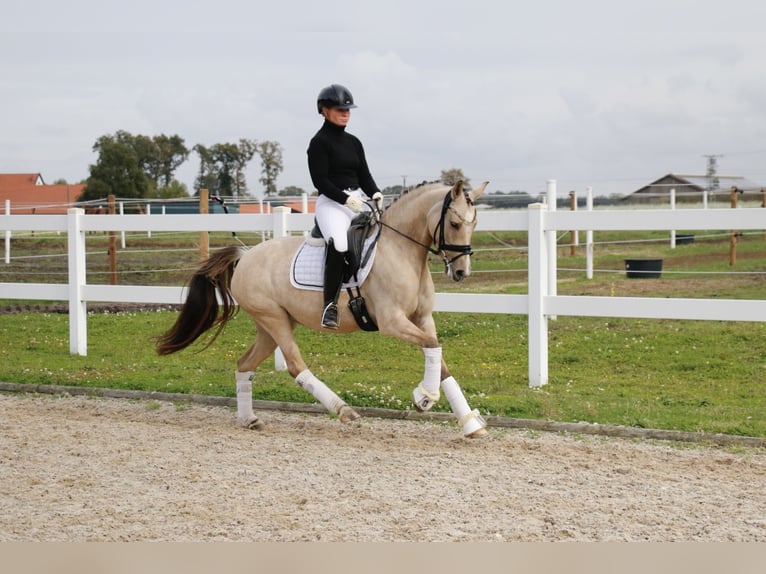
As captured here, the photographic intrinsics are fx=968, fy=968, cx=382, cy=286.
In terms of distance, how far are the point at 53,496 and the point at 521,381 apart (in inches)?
214

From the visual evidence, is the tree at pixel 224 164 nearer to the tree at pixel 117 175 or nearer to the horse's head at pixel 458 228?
the tree at pixel 117 175

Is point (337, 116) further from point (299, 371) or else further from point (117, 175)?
point (117, 175)

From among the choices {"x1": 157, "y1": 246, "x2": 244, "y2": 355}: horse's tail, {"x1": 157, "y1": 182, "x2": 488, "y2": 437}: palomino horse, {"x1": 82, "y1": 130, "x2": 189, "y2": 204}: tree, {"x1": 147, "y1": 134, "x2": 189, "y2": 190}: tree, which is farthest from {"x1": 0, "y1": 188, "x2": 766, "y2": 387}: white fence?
{"x1": 147, "y1": 134, "x2": 189, "y2": 190}: tree

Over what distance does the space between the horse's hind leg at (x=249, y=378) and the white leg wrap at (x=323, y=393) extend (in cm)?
64

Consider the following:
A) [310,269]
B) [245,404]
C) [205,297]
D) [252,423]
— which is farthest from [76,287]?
[310,269]

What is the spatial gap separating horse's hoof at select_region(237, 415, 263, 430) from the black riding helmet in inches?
110

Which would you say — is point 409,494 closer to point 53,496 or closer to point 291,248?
point 53,496

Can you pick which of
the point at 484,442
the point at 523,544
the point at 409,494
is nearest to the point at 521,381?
the point at 484,442

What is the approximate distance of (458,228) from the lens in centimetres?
750

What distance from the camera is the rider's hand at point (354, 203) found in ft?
26.5

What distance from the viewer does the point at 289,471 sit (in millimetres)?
6871

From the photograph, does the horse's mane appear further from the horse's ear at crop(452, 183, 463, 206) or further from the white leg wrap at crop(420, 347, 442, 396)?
the white leg wrap at crop(420, 347, 442, 396)

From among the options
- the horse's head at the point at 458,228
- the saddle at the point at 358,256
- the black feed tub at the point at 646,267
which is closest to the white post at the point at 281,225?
the saddle at the point at 358,256

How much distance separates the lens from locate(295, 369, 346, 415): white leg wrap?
7992 millimetres
